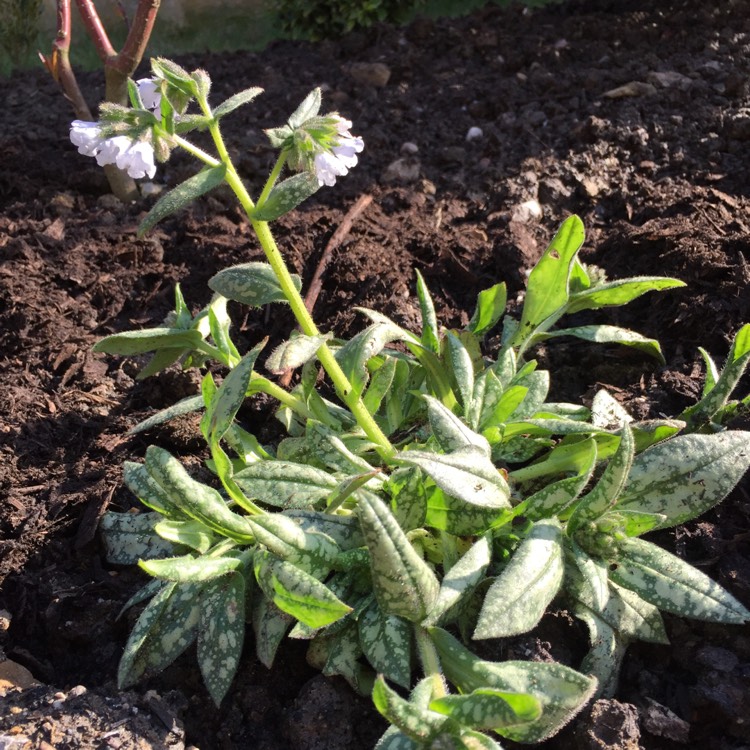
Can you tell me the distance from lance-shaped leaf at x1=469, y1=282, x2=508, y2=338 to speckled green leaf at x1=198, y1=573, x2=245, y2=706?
3.60 ft

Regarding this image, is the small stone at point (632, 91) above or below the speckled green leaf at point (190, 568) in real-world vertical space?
above

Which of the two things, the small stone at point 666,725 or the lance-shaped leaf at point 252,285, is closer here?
the small stone at point 666,725

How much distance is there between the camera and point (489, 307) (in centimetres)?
264

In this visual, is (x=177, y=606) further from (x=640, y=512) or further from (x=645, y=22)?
(x=645, y=22)

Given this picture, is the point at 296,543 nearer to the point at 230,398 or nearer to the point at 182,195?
the point at 230,398

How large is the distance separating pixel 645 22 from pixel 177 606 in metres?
4.04

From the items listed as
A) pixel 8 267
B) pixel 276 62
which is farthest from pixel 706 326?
pixel 276 62

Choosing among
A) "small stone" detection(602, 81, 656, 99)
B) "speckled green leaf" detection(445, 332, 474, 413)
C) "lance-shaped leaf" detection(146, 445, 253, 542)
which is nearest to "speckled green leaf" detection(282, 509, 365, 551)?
"lance-shaped leaf" detection(146, 445, 253, 542)

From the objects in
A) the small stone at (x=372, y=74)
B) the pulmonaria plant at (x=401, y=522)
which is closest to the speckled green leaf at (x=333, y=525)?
the pulmonaria plant at (x=401, y=522)

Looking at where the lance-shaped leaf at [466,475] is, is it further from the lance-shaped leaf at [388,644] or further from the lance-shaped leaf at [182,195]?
the lance-shaped leaf at [182,195]

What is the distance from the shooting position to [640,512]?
1973 millimetres

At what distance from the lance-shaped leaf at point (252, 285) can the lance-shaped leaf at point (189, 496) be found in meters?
0.44

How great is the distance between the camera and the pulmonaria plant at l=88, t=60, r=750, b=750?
1.77 meters

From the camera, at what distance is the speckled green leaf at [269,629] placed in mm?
1982
